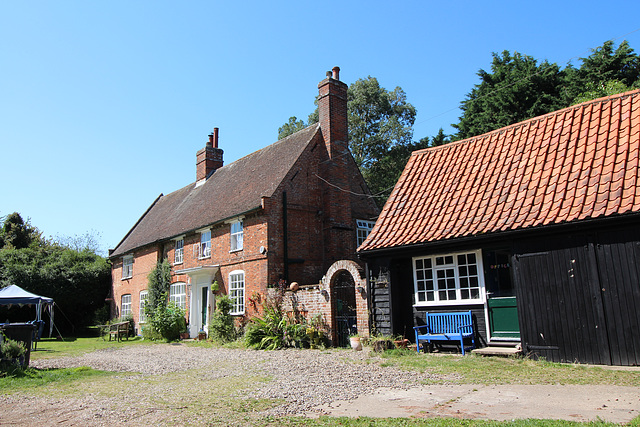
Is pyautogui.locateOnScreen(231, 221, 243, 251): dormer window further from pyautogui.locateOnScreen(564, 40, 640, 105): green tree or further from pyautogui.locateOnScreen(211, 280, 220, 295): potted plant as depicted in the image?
pyautogui.locateOnScreen(564, 40, 640, 105): green tree

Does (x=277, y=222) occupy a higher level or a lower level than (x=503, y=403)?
higher

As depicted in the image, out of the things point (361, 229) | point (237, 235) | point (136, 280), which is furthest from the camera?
point (136, 280)

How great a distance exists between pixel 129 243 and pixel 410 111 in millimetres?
24018

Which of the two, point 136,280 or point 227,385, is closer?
point 227,385

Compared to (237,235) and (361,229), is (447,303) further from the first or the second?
(237,235)

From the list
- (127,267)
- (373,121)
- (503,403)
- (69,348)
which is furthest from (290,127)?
(503,403)

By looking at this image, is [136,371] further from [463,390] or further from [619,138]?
[619,138]

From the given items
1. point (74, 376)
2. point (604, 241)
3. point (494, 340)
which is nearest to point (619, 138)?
point (604, 241)

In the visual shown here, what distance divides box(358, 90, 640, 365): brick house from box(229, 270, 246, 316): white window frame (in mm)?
7101

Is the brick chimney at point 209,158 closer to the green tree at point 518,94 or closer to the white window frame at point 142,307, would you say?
the white window frame at point 142,307

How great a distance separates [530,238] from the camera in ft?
32.7

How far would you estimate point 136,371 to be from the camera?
11133 mm

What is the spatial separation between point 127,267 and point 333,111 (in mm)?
17295

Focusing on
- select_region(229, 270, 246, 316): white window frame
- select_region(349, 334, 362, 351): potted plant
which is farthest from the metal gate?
select_region(229, 270, 246, 316): white window frame
